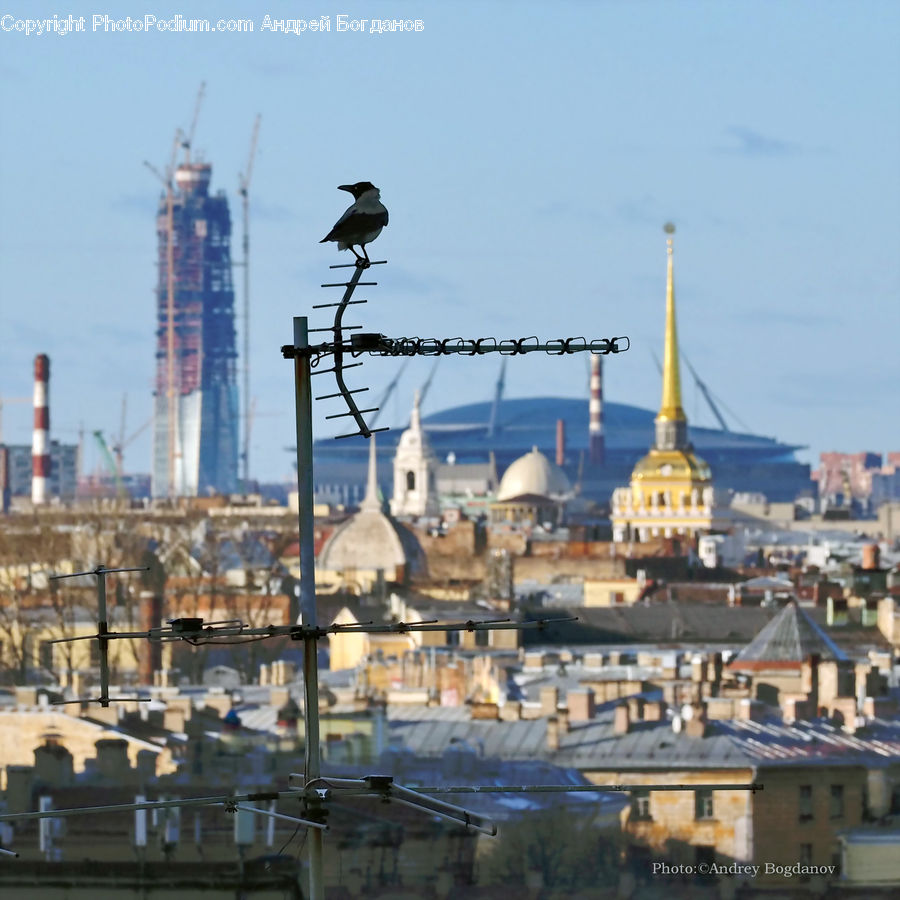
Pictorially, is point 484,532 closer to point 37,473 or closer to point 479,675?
point 37,473

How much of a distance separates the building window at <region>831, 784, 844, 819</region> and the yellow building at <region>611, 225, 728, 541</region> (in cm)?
9832

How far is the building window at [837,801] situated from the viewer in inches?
1297

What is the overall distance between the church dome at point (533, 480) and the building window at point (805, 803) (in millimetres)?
122287

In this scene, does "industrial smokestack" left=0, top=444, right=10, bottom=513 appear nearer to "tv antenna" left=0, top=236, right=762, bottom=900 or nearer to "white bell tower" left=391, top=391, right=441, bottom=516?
"white bell tower" left=391, top=391, right=441, bottom=516

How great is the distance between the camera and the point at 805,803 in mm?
32875

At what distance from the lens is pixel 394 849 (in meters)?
28.8

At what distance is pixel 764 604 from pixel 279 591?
11303mm

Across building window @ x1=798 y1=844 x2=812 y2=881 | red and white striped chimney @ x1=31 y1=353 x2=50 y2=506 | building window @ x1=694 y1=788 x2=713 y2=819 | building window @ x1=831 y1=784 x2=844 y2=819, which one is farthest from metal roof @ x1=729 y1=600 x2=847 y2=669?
red and white striped chimney @ x1=31 y1=353 x2=50 y2=506

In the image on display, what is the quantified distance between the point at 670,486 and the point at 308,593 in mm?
128086

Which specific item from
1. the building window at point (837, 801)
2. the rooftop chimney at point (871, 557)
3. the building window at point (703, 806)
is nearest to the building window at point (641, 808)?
the building window at point (703, 806)

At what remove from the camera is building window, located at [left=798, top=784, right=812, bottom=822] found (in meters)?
32.5

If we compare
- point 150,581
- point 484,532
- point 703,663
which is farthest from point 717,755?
point 484,532

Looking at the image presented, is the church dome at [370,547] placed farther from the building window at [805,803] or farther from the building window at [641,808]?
the building window at [805,803]

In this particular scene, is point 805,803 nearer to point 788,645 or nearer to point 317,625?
point 788,645
